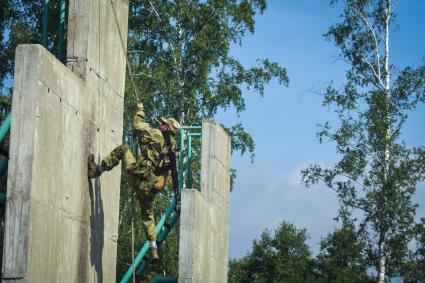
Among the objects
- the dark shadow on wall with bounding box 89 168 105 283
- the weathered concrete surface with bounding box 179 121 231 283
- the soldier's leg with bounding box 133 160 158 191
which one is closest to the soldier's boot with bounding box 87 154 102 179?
the dark shadow on wall with bounding box 89 168 105 283

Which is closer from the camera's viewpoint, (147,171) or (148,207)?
(147,171)

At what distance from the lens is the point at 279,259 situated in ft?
195

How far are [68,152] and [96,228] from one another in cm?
148

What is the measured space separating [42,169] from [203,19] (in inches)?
805

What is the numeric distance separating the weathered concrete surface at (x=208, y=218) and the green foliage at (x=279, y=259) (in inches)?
1574

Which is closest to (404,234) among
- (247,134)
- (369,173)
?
(369,173)

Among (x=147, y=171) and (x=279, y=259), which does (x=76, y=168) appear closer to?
(x=147, y=171)

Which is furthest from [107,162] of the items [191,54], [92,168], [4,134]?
[191,54]

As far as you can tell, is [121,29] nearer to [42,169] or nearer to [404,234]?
[42,169]

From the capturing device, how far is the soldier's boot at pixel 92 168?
11.9 m

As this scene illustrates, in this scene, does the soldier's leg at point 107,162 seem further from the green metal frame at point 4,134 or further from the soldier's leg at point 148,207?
the green metal frame at point 4,134

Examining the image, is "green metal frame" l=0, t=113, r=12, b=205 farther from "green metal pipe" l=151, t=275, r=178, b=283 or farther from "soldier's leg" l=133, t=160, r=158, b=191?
"green metal pipe" l=151, t=275, r=178, b=283

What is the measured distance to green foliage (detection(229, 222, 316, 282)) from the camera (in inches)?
2292

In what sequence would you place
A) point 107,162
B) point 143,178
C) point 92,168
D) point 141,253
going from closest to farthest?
point 92,168, point 107,162, point 143,178, point 141,253
